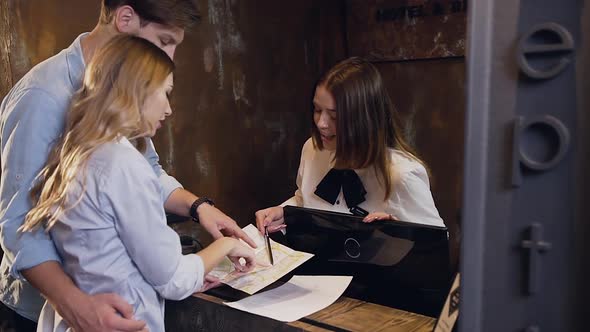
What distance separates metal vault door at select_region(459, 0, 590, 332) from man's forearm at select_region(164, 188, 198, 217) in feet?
3.55

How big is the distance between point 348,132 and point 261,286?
80cm

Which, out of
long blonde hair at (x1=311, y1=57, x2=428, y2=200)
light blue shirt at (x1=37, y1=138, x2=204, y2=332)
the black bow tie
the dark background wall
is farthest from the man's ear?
the dark background wall

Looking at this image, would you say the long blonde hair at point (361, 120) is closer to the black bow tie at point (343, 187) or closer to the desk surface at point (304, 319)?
the black bow tie at point (343, 187)

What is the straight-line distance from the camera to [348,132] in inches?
77.6

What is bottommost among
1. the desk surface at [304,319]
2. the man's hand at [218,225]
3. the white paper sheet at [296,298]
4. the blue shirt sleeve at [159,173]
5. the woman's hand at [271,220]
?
the desk surface at [304,319]

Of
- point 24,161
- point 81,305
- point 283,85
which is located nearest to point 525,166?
point 81,305

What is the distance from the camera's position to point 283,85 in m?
3.44

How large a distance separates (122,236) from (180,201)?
1.52ft

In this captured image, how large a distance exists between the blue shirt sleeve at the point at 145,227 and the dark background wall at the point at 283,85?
1702 millimetres

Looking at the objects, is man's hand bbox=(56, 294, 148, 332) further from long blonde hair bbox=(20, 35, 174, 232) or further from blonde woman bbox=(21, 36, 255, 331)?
long blonde hair bbox=(20, 35, 174, 232)

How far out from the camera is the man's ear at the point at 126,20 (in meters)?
1.25

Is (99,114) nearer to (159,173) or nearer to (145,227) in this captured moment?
(145,227)

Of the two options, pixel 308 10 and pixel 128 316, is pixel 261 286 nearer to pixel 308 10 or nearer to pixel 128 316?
pixel 128 316

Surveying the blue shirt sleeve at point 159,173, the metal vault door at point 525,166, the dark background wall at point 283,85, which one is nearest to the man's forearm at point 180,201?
the blue shirt sleeve at point 159,173
